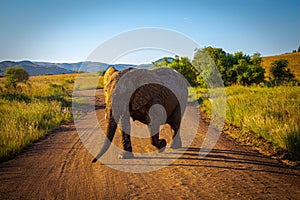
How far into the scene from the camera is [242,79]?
764 inches

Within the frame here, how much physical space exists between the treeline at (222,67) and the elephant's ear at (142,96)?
47.3 ft

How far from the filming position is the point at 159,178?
3547 mm

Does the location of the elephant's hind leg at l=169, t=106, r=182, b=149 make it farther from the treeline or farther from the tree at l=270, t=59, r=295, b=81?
the tree at l=270, t=59, r=295, b=81

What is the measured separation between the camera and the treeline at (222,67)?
61.4 feet

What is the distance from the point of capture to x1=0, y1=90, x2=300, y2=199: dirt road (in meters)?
3.06

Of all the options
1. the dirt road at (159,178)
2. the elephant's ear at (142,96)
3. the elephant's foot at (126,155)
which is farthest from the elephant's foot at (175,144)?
the elephant's ear at (142,96)

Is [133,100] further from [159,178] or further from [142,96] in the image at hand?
[159,178]

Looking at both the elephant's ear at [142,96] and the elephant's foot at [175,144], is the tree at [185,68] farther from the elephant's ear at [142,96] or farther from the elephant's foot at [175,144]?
the elephant's ear at [142,96]

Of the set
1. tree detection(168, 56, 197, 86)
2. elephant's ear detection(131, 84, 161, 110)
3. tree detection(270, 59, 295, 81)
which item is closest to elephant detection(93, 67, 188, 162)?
elephant's ear detection(131, 84, 161, 110)

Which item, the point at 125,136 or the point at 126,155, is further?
the point at 126,155

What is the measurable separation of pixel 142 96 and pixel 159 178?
1403mm

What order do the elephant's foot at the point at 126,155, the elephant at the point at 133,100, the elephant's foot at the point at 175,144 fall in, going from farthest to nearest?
the elephant's foot at the point at 175,144
the elephant's foot at the point at 126,155
the elephant at the point at 133,100

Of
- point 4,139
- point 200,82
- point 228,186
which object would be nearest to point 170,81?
point 228,186

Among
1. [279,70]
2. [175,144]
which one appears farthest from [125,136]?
[279,70]
